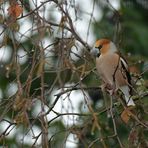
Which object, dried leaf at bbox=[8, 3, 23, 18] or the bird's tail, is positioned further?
the bird's tail

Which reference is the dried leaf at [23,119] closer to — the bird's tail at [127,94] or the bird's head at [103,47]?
the bird's tail at [127,94]

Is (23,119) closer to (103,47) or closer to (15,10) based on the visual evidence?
(15,10)

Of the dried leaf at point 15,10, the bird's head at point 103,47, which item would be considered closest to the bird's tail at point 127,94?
the bird's head at point 103,47

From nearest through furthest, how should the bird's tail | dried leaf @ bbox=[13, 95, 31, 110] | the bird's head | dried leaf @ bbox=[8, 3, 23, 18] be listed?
dried leaf @ bbox=[13, 95, 31, 110] < dried leaf @ bbox=[8, 3, 23, 18] < the bird's tail < the bird's head

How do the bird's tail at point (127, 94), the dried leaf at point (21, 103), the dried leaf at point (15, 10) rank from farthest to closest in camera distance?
the bird's tail at point (127, 94) < the dried leaf at point (15, 10) < the dried leaf at point (21, 103)

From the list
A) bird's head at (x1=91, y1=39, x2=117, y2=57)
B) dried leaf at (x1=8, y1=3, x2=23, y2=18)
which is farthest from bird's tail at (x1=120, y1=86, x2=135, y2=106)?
dried leaf at (x1=8, y1=3, x2=23, y2=18)

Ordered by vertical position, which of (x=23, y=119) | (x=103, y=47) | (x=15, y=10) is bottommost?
(x=23, y=119)

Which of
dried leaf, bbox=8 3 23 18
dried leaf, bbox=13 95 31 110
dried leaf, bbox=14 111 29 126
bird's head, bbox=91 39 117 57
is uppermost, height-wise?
bird's head, bbox=91 39 117 57

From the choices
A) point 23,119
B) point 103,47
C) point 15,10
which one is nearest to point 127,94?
point 103,47

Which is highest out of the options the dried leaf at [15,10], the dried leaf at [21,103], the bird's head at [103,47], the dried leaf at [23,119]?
the bird's head at [103,47]

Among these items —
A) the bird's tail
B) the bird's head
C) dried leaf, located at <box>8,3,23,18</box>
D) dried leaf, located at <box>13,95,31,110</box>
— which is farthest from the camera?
the bird's head

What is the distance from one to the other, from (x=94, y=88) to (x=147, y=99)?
206cm

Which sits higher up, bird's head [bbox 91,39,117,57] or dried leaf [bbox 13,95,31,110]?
bird's head [bbox 91,39,117,57]

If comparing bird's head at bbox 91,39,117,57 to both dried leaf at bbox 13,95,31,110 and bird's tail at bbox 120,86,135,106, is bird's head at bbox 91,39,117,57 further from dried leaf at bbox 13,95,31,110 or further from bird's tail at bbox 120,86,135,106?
dried leaf at bbox 13,95,31,110
